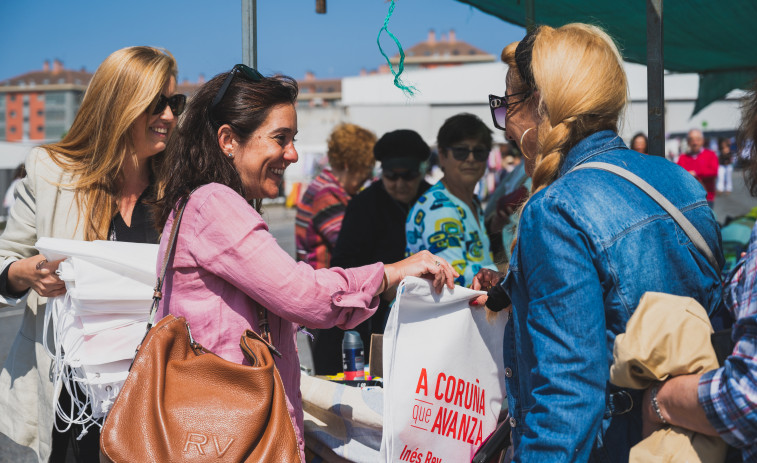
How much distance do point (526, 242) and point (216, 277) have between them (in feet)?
2.78

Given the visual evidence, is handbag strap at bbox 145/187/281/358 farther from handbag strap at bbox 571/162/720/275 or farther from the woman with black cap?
the woman with black cap

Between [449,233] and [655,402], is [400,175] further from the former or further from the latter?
[655,402]

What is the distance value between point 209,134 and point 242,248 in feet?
1.42

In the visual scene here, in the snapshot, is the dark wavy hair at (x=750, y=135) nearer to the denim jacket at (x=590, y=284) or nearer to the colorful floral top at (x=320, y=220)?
the denim jacket at (x=590, y=284)

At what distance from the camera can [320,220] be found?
532 cm

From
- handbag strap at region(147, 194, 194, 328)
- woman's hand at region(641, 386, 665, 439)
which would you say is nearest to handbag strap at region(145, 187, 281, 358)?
handbag strap at region(147, 194, 194, 328)

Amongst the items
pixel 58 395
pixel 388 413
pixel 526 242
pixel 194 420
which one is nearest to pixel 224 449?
pixel 194 420

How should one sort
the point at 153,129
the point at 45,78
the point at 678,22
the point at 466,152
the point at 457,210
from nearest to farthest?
the point at 153,129 < the point at 457,210 < the point at 466,152 < the point at 678,22 < the point at 45,78

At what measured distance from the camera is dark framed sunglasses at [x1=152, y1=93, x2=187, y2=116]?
110 inches

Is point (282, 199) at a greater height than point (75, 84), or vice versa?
point (75, 84)

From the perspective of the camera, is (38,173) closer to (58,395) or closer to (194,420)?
(58,395)

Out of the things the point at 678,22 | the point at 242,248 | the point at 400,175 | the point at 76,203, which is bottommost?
the point at 242,248

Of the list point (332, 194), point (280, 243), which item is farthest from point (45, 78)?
point (332, 194)

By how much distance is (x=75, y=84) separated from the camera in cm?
11338
